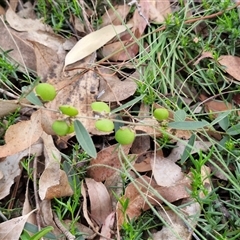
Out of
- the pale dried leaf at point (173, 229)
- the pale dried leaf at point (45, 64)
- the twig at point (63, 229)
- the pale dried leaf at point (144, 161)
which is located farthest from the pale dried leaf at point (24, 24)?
the pale dried leaf at point (173, 229)

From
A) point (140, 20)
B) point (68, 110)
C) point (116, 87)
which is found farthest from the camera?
point (140, 20)

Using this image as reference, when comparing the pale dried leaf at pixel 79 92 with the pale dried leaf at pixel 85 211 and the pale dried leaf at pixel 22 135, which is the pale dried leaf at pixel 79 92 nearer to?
the pale dried leaf at pixel 22 135

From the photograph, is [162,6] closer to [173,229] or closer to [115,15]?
[115,15]

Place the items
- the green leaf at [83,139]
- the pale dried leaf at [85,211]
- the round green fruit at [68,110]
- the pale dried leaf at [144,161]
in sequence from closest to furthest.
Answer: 1. the round green fruit at [68,110]
2. the green leaf at [83,139]
3. the pale dried leaf at [85,211]
4. the pale dried leaf at [144,161]

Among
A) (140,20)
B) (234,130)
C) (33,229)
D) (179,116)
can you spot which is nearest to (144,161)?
(179,116)

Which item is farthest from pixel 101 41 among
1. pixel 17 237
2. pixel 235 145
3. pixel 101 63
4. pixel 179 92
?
pixel 17 237

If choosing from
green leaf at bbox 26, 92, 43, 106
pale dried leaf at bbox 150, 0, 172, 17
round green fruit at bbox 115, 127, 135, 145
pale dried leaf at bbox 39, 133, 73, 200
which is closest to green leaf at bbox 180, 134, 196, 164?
round green fruit at bbox 115, 127, 135, 145

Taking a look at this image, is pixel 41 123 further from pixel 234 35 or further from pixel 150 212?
pixel 234 35
